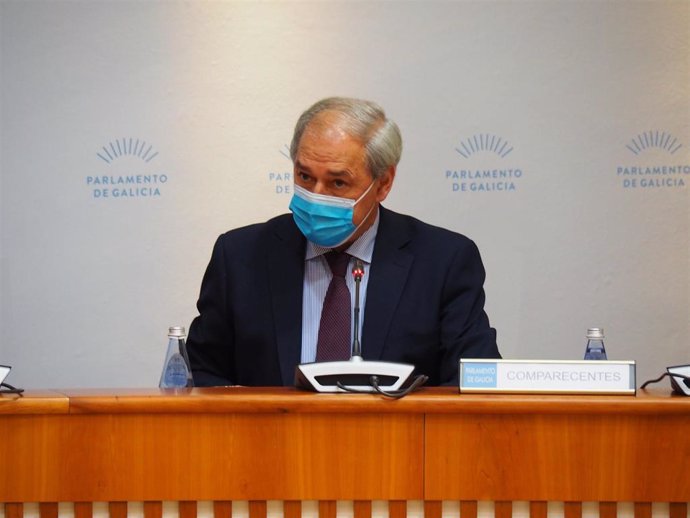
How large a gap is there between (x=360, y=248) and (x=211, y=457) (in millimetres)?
1075

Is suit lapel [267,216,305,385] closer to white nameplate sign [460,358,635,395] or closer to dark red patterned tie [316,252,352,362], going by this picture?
dark red patterned tie [316,252,352,362]

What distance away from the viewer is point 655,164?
3613 mm

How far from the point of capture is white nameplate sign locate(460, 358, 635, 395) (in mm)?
1667

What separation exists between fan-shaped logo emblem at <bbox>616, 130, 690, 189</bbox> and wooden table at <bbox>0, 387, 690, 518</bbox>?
6.97ft

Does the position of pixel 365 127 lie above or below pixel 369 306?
above

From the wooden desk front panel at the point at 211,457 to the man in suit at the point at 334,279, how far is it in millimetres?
794

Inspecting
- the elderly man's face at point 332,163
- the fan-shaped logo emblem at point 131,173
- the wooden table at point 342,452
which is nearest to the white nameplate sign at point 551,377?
the wooden table at point 342,452

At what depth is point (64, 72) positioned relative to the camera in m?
3.73

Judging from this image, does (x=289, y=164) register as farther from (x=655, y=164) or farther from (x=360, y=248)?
(x=655, y=164)

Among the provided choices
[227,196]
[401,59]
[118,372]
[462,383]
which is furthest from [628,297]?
[462,383]

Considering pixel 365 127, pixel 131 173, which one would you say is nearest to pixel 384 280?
pixel 365 127

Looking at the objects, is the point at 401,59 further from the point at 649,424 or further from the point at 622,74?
the point at 649,424

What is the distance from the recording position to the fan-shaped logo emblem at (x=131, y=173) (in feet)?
12.2

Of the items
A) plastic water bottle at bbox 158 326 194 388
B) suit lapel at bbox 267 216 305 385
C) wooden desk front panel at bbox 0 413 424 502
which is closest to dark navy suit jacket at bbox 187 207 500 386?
suit lapel at bbox 267 216 305 385
